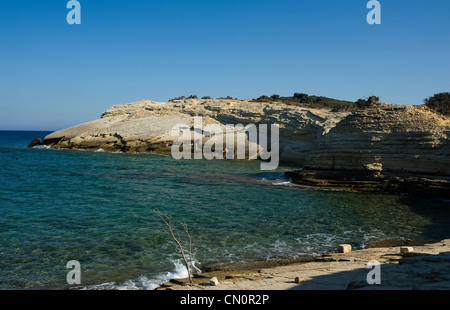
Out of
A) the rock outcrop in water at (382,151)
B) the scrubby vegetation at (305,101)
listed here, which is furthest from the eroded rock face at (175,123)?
the scrubby vegetation at (305,101)

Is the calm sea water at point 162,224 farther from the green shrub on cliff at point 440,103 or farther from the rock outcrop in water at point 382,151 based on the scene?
the green shrub on cliff at point 440,103

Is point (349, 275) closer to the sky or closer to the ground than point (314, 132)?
closer to the ground

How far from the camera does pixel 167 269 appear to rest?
25.6 ft

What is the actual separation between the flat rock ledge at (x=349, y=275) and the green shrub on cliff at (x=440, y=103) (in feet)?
64.0

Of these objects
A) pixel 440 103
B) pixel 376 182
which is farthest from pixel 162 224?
pixel 440 103

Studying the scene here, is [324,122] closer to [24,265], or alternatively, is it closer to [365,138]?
[365,138]

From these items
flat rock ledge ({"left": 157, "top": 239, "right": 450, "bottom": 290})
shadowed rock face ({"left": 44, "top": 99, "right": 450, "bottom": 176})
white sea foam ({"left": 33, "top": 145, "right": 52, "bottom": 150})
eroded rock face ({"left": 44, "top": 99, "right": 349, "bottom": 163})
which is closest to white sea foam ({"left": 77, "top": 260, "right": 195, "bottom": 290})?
flat rock ledge ({"left": 157, "top": 239, "right": 450, "bottom": 290})

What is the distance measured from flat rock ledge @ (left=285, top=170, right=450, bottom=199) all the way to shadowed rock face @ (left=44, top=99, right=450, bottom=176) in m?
0.39

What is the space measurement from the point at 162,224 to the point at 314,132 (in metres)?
26.6

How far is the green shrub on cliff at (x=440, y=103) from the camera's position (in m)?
23.6

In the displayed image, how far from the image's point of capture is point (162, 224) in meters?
11.3

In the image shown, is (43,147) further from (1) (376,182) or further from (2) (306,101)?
(1) (376,182)

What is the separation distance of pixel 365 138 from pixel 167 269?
1575cm
